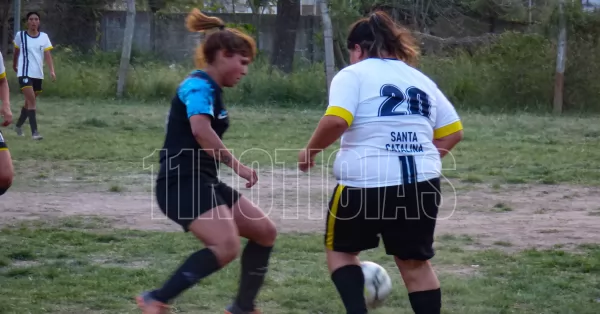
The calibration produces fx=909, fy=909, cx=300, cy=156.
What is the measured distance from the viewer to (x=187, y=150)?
14.5 feet

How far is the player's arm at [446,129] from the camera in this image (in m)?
4.43

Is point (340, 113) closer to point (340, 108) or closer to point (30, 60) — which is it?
point (340, 108)

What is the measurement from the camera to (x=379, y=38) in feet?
14.0

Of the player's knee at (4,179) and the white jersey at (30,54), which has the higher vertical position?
the white jersey at (30,54)

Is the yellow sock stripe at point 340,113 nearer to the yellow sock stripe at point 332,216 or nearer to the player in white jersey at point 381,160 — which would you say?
the player in white jersey at point 381,160

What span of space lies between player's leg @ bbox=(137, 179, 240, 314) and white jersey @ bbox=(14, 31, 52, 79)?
9769 mm

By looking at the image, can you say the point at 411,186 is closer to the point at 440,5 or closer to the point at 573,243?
the point at 573,243

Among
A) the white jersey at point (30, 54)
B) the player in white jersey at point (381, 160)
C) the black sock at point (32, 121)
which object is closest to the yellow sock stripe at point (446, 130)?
the player in white jersey at point (381, 160)

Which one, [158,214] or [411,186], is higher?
[411,186]

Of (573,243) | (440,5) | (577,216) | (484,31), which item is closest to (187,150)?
(573,243)

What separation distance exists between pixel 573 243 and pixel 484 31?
2500cm

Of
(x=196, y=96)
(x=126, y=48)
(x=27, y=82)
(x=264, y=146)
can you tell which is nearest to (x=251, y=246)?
(x=196, y=96)

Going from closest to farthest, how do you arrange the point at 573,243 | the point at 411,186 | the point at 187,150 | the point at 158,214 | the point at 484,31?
the point at 411,186
the point at 187,150
the point at 573,243
the point at 158,214
the point at 484,31

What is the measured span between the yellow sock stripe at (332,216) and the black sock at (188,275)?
55 centimetres
